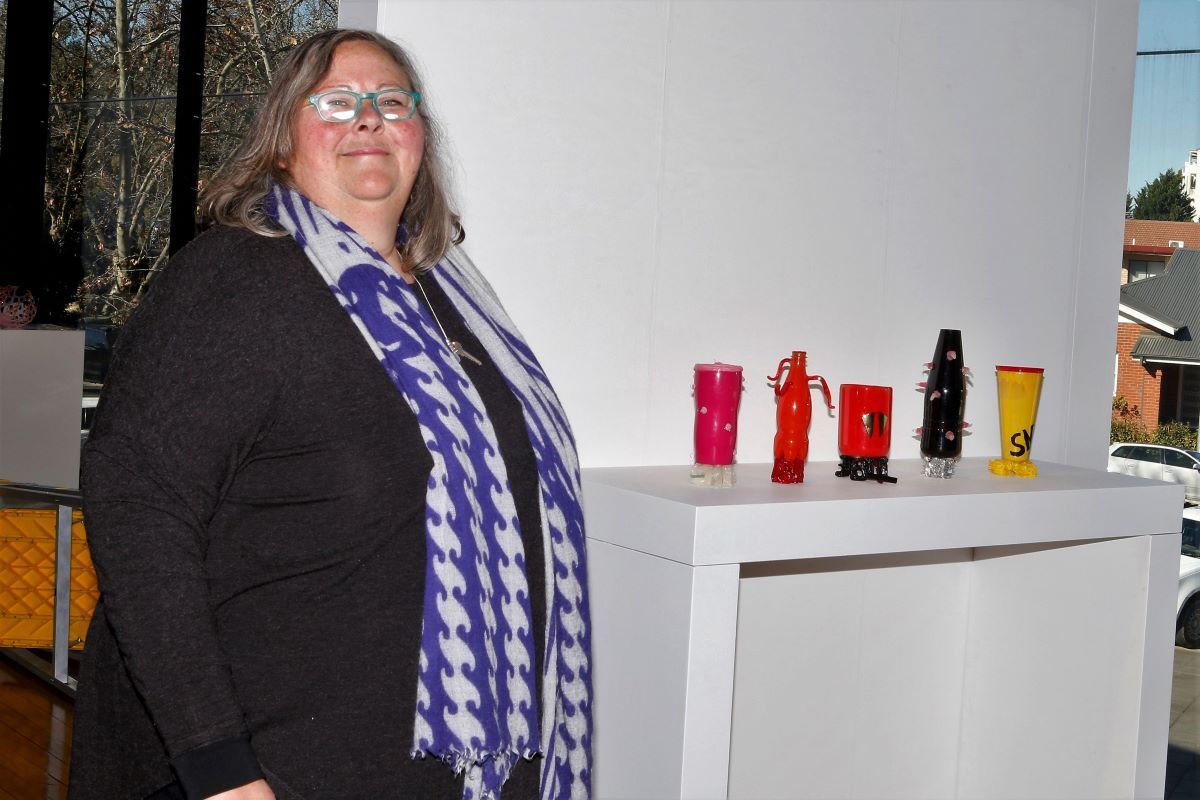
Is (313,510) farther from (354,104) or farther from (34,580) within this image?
(34,580)

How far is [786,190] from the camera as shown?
2307mm

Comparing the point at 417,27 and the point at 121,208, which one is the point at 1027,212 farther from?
the point at 121,208

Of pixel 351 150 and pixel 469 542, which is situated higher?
pixel 351 150

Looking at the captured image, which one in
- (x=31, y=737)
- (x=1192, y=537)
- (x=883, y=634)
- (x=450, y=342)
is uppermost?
(x=450, y=342)

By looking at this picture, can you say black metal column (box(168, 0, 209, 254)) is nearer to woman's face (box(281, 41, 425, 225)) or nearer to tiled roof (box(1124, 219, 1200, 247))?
woman's face (box(281, 41, 425, 225))

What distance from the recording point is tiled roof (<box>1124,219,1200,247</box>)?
2.94 m

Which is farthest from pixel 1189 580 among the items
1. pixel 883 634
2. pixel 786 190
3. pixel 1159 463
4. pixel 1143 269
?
pixel 786 190

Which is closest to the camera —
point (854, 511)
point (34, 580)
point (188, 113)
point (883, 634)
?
point (854, 511)

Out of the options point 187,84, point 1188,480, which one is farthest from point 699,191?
point 187,84

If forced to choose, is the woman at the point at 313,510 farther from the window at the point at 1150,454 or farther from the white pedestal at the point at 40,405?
the white pedestal at the point at 40,405

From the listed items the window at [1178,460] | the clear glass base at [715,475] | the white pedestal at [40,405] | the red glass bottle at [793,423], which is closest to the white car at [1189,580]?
the window at [1178,460]

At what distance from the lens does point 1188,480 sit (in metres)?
2.93

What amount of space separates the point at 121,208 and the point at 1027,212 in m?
3.13

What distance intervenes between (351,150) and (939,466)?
4.76 ft
